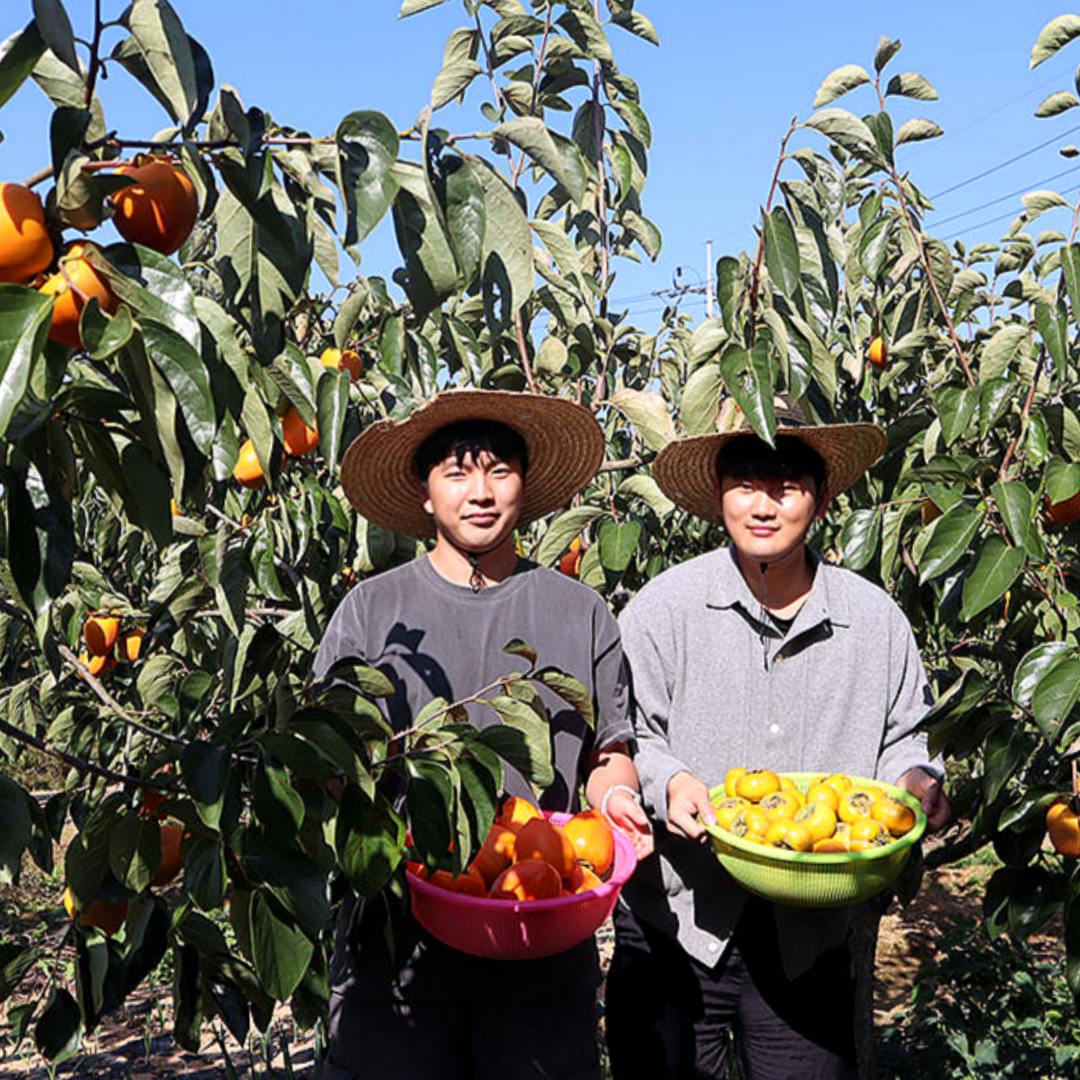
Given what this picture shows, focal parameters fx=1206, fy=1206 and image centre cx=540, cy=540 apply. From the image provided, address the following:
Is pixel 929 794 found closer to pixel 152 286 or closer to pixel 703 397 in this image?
pixel 703 397

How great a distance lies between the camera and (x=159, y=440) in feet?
2.93

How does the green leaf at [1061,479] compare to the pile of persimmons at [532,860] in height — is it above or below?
above

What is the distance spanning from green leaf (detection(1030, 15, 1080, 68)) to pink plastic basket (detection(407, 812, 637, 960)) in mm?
1520

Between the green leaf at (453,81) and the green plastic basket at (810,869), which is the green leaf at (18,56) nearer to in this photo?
the green leaf at (453,81)

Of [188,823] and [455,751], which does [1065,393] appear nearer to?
[455,751]

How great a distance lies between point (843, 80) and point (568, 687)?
4.07 ft

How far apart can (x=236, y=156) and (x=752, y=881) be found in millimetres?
1190

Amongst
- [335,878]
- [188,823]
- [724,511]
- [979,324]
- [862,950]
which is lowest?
[862,950]

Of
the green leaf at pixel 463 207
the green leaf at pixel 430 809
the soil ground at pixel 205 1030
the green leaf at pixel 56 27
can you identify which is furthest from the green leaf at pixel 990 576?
the soil ground at pixel 205 1030

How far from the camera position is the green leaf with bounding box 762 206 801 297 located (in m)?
1.59

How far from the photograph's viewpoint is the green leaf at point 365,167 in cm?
96

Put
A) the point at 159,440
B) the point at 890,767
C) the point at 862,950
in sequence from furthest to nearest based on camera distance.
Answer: the point at 862,950, the point at 890,767, the point at 159,440

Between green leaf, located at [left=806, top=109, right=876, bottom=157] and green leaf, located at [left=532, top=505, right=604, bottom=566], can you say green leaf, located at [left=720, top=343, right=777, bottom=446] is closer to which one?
green leaf, located at [left=806, top=109, right=876, bottom=157]

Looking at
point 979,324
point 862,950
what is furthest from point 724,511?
point 979,324
